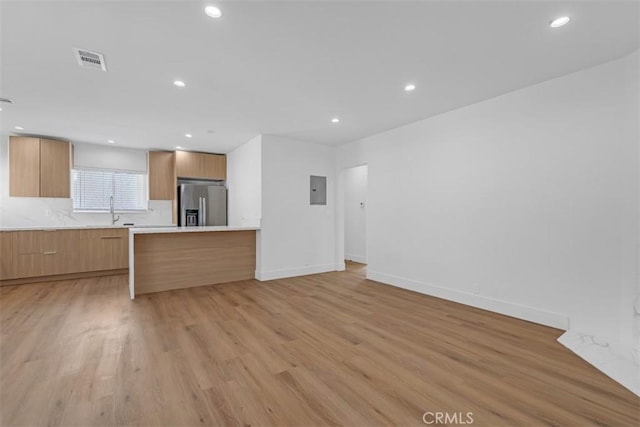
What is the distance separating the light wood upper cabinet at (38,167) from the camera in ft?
15.9

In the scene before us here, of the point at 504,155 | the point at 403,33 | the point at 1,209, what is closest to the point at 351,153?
the point at 504,155

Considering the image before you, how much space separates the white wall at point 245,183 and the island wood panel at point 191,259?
0.55 meters

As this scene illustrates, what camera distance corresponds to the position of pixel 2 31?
6.92 feet

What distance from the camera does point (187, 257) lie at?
14.5 ft

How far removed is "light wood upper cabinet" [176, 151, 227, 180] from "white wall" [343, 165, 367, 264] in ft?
10.1

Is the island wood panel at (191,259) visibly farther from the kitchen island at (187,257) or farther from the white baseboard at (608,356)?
the white baseboard at (608,356)

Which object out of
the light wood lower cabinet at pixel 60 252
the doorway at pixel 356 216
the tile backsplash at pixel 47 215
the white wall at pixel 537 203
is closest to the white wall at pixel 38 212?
the tile backsplash at pixel 47 215

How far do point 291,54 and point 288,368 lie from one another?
262 centimetres

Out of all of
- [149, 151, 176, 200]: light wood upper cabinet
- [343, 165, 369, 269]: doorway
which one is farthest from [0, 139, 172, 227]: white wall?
[343, 165, 369, 269]: doorway

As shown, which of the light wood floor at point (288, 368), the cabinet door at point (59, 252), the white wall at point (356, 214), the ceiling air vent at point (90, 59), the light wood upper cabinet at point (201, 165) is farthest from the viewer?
the white wall at point (356, 214)

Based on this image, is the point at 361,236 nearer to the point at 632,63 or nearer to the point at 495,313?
the point at 495,313

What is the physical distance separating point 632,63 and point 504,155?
3.89 ft

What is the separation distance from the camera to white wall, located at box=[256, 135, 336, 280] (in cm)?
498

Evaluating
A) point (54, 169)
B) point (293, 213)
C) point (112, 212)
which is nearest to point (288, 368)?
point (293, 213)
